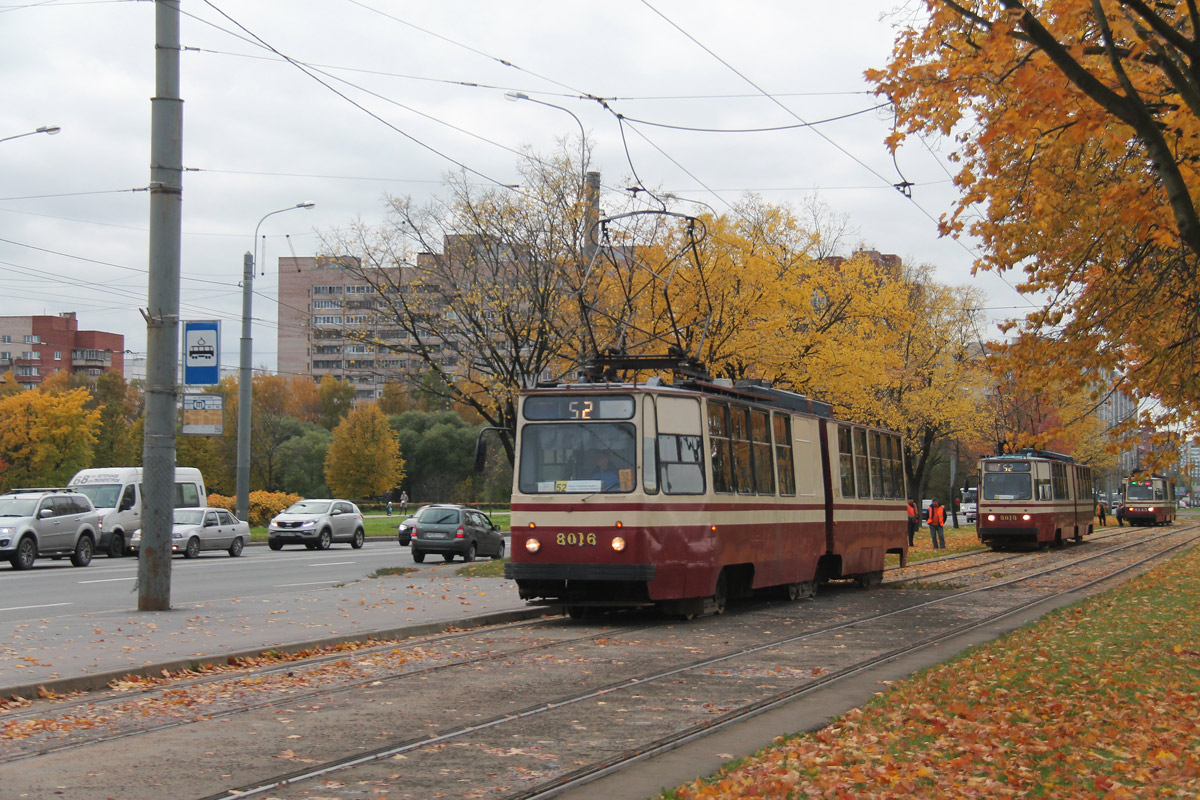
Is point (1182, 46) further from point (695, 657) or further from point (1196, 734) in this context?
point (695, 657)

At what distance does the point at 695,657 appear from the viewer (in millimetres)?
12930

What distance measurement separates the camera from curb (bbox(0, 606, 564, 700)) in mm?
10273

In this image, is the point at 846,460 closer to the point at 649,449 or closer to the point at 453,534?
the point at 649,449

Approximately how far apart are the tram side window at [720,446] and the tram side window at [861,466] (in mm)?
5942

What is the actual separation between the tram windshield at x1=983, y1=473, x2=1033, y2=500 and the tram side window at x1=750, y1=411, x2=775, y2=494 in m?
23.3

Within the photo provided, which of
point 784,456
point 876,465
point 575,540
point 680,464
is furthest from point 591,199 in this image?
point 575,540

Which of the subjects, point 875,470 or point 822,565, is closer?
point 822,565

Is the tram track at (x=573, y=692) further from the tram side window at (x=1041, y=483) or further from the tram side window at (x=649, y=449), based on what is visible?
the tram side window at (x=1041, y=483)

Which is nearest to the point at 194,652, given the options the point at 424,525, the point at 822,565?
the point at 822,565

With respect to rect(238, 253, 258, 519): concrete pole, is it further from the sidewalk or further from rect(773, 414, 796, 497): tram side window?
rect(773, 414, 796, 497): tram side window

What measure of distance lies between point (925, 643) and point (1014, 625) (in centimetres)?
270

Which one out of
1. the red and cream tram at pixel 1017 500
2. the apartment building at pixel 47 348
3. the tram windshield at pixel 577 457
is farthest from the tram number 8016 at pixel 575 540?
the apartment building at pixel 47 348

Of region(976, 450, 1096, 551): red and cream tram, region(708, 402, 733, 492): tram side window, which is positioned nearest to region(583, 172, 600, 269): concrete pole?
region(708, 402, 733, 492): tram side window

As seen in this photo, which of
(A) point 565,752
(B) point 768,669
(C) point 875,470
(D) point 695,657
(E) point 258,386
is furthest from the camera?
(E) point 258,386
